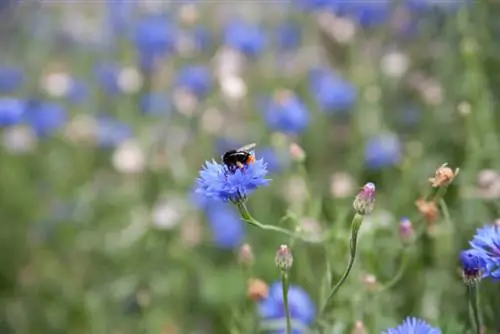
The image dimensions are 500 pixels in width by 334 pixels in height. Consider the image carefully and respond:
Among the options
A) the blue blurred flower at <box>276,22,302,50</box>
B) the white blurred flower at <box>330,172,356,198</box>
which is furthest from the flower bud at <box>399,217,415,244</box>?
the blue blurred flower at <box>276,22,302,50</box>

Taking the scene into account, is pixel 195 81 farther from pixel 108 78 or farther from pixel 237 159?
pixel 237 159

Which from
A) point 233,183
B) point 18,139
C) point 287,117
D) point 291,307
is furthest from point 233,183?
point 18,139

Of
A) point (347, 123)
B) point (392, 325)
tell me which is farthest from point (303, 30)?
point (392, 325)

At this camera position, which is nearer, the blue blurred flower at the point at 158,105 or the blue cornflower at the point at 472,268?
the blue cornflower at the point at 472,268

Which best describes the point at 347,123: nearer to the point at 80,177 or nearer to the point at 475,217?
the point at 80,177

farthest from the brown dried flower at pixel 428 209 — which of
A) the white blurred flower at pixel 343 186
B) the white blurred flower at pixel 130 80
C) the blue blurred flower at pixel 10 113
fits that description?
the white blurred flower at pixel 130 80

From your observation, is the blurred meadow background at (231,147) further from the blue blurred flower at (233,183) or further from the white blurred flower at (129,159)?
the blue blurred flower at (233,183)
